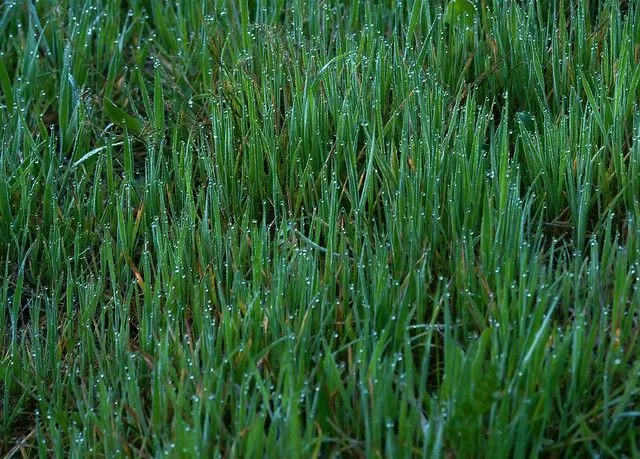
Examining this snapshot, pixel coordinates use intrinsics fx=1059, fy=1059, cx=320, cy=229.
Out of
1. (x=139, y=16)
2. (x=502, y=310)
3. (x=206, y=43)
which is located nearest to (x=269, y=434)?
(x=502, y=310)

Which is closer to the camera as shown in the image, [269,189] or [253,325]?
[253,325]

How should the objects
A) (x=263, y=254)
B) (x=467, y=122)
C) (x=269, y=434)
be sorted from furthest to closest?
(x=467, y=122) < (x=263, y=254) < (x=269, y=434)

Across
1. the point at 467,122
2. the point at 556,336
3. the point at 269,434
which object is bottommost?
the point at 269,434

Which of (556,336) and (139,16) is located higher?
(139,16)

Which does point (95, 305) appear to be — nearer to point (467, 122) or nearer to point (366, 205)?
point (366, 205)

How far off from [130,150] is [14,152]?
1.11 feet

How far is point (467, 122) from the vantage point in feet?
7.50

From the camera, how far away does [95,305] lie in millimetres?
2195

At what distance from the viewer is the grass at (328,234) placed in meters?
1.78

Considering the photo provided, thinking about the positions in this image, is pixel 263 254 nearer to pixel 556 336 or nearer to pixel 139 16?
pixel 556 336

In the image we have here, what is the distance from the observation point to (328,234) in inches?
83.7

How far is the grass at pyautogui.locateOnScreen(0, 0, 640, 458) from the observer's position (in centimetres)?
178

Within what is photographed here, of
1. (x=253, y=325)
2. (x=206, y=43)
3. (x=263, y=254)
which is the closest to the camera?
(x=253, y=325)

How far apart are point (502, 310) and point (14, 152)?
1.41 metres
